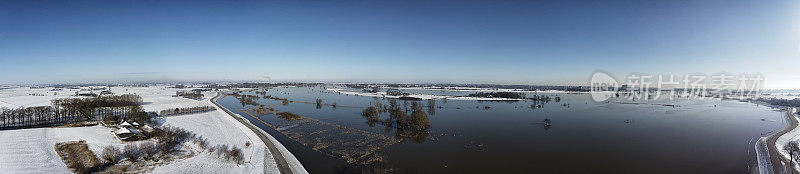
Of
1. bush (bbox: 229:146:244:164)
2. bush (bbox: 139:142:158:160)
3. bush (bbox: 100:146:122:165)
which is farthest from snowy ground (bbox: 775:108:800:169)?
bush (bbox: 100:146:122:165)

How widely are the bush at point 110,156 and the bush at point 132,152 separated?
0.84 feet

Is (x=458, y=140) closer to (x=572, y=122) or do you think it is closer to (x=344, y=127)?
(x=344, y=127)

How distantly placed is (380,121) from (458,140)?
7.78 m

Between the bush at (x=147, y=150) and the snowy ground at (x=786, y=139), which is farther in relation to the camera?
the snowy ground at (x=786, y=139)

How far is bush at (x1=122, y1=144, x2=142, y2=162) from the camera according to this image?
11322 mm

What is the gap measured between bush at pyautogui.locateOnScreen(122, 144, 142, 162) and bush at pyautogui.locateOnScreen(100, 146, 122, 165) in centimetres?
26

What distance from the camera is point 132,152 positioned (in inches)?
470

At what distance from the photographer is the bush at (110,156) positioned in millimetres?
10852

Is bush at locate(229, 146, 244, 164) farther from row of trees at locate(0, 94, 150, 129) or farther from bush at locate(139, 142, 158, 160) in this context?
row of trees at locate(0, 94, 150, 129)

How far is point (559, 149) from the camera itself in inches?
589

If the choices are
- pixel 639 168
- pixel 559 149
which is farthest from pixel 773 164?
pixel 559 149

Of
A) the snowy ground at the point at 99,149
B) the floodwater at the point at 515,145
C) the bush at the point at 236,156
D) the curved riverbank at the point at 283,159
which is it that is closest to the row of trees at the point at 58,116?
the snowy ground at the point at 99,149

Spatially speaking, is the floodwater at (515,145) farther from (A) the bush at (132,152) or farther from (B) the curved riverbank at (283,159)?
(A) the bush at (132,152)

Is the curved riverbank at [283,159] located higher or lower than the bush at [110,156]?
lower
